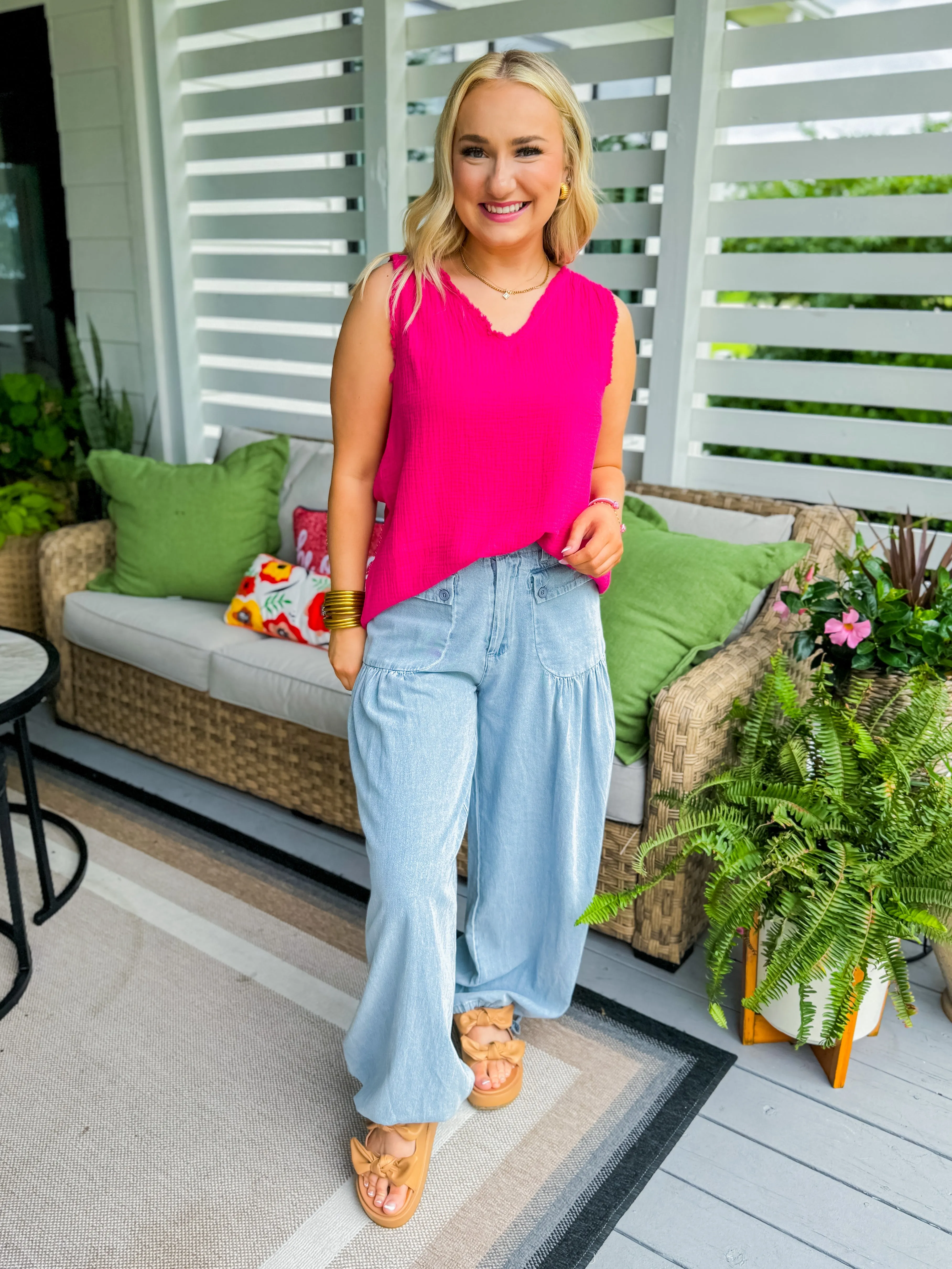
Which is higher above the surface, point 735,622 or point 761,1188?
point 735,622

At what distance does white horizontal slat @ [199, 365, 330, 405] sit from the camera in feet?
11.2

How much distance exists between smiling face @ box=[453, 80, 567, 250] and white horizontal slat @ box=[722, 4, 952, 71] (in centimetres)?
134

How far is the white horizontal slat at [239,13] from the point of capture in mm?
3039

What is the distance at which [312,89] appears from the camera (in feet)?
10.2

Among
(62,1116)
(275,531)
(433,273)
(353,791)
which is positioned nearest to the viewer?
(433,273)

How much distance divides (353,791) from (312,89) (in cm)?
218

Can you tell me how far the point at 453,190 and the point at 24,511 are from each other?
257 cm

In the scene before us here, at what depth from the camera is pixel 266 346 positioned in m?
3.47

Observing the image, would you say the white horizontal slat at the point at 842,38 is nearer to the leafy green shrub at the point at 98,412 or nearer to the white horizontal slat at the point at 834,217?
the white horizontal slat at the point at 834,217

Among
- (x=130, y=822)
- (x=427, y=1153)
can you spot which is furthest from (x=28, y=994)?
(x=427, y=1153)

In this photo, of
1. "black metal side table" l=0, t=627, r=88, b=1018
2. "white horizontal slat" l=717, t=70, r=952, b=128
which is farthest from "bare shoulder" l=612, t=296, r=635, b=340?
"black metal side table" l=0, t=627, r=88, b=1018

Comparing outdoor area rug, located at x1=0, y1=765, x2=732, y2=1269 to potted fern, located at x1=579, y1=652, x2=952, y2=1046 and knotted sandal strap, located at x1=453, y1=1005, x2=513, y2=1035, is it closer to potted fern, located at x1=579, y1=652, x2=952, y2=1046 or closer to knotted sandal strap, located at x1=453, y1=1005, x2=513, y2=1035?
knotted sandal strap, located at x1=453, y1=1005, x2=513, y2=1035

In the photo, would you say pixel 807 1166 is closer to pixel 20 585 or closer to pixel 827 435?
pixel 827 435

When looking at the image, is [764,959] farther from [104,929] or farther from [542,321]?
[104,929]
